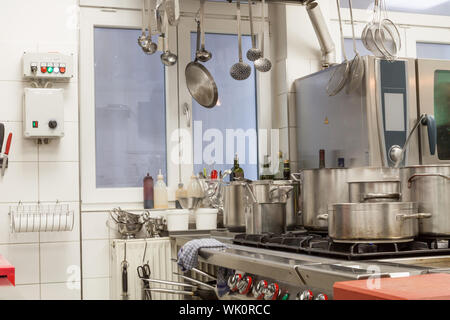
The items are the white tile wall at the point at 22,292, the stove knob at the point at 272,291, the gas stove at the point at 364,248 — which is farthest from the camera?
the white tile wall at the point at 22,292

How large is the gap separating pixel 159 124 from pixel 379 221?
194 cm

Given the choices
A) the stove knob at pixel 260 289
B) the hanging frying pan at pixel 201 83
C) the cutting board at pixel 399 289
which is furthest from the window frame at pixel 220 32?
the cutting board at pixel 399 289

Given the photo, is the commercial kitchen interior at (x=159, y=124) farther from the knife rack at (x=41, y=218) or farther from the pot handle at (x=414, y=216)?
the pot handle at (x=414, y=216)

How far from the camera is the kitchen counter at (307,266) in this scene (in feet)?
4.92

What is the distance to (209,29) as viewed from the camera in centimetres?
365

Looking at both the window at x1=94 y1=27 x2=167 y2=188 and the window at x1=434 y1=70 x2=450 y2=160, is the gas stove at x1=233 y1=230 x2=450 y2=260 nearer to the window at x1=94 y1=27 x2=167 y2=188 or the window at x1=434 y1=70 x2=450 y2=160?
the window at x1=434 y1=70 x2=450 y2=160

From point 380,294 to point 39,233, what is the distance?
2.41m

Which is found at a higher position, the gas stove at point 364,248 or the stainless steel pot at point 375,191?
the stainless steel pot at point 375,191

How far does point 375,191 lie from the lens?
6.76 feet

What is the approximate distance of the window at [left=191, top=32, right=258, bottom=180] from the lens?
11.8ft

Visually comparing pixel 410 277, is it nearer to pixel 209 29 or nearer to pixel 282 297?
pixel 282 297

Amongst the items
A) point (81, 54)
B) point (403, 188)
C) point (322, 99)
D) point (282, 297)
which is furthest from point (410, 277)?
point (81, 54)

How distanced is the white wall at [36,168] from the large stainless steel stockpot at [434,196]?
6.26ft

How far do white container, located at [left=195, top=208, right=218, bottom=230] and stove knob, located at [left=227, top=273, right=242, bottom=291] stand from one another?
1023 mm
